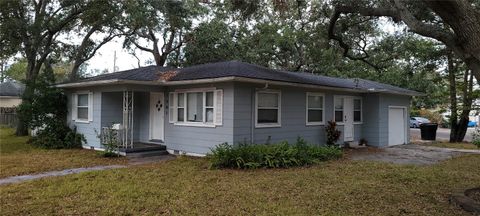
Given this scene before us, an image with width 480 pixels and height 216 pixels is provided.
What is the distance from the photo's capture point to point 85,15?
1623 centimetres

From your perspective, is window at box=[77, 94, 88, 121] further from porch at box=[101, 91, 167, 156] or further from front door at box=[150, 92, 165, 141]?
front door at box=[150, 92, 165, 141]

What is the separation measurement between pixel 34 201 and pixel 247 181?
3.80 m

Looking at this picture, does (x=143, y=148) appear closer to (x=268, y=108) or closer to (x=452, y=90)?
(x=268, y=108)

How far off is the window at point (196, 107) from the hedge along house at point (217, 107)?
18 millimetres

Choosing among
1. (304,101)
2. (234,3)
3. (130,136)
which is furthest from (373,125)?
(130,136)

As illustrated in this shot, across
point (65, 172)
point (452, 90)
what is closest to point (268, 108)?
point (65, 172)

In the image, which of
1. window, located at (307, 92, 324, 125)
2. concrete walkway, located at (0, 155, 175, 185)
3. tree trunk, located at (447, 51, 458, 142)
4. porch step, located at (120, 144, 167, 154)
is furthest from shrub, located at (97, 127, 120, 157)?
tree trunk, located at (447, 51, 458, 142)

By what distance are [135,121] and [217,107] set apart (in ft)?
14.1

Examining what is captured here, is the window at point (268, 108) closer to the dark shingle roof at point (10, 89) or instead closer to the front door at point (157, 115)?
the front door at point (157, 115)

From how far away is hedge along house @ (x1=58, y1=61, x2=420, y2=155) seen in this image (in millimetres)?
10383

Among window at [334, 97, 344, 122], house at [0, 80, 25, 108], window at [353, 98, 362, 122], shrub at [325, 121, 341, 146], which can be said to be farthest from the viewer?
house at [0, 80, 25, 108]

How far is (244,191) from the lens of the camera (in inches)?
251

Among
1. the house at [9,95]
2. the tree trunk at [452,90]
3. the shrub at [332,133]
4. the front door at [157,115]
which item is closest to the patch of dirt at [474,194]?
the shrub at [332,133]

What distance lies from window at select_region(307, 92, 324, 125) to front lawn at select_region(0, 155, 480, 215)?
4143 millimetres
